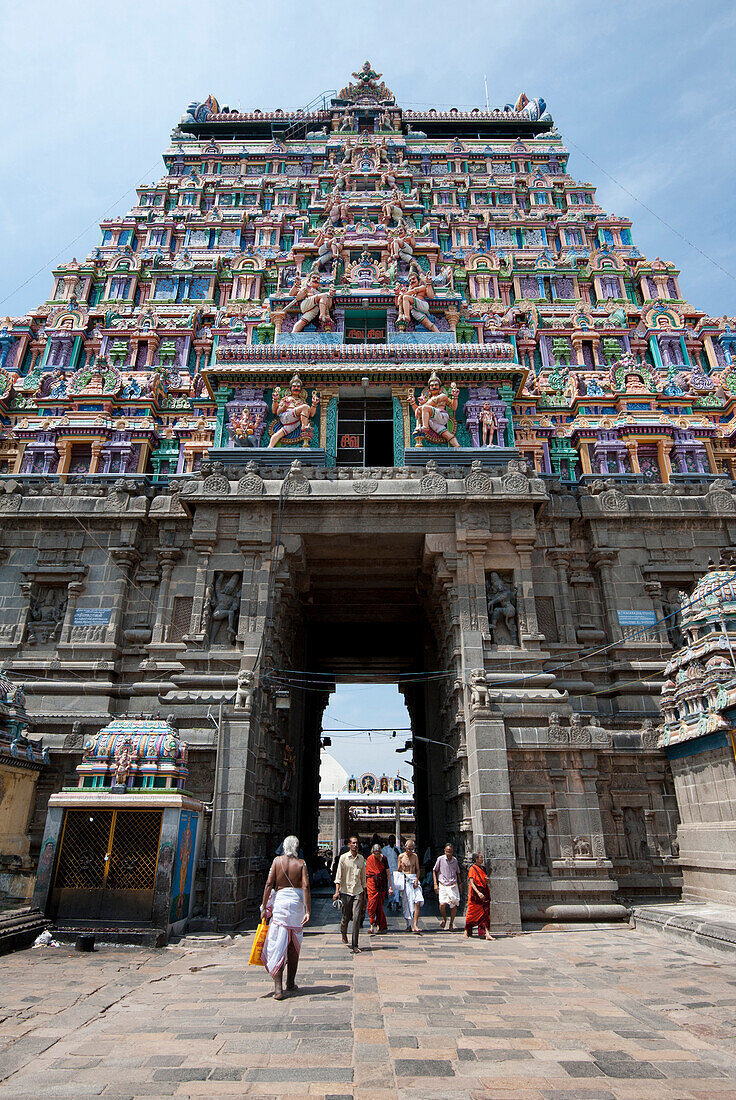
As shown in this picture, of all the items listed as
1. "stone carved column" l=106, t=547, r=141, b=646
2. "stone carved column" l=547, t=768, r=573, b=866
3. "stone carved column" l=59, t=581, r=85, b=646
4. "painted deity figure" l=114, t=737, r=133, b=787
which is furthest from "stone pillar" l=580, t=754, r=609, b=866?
"stone carved column" l=59, t=581, r=85, b=646

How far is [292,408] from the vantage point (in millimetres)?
21375

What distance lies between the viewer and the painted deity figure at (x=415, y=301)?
2495 centimetres

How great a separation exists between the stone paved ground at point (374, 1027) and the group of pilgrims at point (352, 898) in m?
0.58

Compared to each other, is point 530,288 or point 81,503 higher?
point 530,288

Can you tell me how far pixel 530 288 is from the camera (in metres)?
34.0

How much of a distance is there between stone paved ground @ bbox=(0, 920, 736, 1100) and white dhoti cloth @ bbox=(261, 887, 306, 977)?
0.45 metres

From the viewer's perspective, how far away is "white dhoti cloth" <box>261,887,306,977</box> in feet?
25.2

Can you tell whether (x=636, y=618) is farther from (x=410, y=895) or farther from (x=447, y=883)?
(x=410, y=895)

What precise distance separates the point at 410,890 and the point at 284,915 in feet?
23.8

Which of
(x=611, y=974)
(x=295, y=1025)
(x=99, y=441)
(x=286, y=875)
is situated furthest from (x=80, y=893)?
(x=99, y=441)

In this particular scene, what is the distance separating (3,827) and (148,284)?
29.3m

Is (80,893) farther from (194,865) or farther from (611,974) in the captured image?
(611,974)

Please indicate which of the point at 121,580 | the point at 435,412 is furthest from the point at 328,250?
the point at 121,580

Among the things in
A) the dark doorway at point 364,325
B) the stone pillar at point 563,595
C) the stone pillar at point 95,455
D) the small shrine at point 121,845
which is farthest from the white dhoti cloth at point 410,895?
the stone pillar at point 95,455
